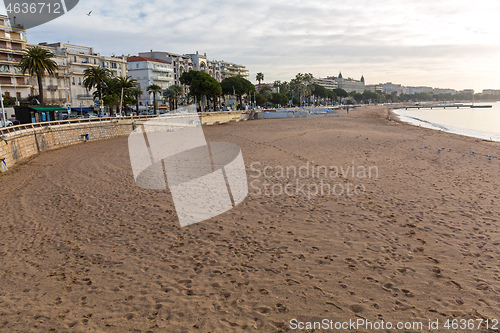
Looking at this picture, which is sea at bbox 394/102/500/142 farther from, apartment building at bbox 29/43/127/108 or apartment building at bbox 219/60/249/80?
apartment building at bbox 219/60/249/80

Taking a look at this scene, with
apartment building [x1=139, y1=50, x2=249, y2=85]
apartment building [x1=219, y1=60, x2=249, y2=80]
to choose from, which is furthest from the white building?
apartment building [x1=219, y1=60, x2=249, y2=80]

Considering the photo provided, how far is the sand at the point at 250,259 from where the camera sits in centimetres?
478

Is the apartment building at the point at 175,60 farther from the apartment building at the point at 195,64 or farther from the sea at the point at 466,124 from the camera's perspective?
the sea at the point at 466,124

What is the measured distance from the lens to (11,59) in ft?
162

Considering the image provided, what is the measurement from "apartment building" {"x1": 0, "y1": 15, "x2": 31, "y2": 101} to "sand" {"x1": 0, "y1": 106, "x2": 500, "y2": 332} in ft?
156

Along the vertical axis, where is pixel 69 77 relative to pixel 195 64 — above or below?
below

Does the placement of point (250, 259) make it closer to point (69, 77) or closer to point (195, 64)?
point (69, 77)

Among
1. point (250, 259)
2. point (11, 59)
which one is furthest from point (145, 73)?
point (250, 259)

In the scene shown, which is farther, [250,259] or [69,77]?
[69,77]

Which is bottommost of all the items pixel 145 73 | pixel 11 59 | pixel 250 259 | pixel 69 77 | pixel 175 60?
pixel 250 259

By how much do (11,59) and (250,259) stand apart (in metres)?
58.0

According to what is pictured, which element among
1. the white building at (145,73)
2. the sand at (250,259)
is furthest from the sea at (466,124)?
the white building at (145,73)

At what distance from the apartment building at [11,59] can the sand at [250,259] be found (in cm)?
4758

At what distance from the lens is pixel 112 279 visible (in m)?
5.76
